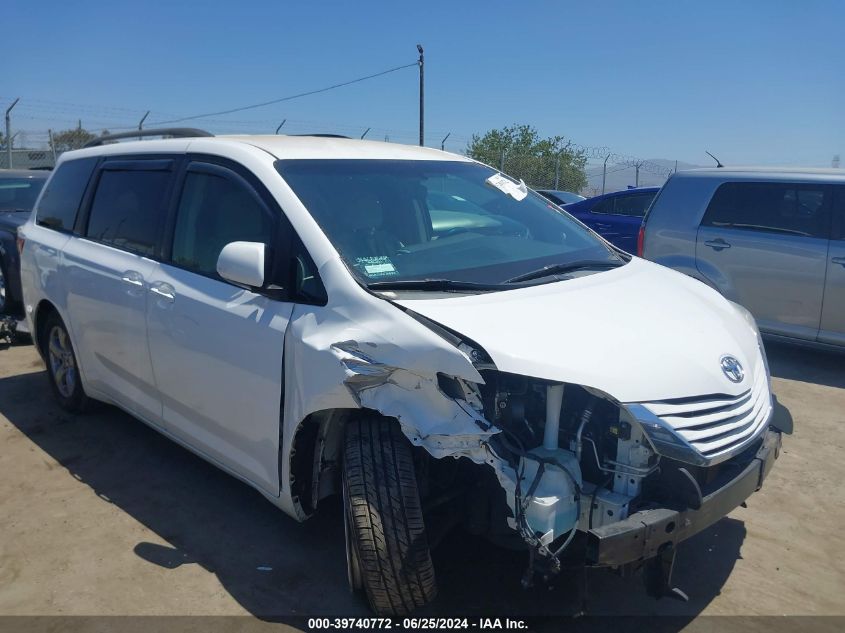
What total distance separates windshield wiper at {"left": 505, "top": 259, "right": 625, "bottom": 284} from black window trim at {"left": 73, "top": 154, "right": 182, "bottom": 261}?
194 centimetres

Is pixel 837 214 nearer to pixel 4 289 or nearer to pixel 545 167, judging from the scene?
pixel 4 289

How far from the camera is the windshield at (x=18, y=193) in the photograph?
7.99m

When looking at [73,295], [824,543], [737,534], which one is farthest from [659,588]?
[73,295]

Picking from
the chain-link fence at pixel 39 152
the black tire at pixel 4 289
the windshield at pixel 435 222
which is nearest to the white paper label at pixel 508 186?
the windshield at pixel 435 222

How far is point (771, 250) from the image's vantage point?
6.26 m

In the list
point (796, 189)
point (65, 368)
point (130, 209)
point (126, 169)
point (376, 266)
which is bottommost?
point (65, 368)

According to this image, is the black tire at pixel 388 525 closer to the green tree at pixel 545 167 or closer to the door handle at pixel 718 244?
the door handle at pixel 718 244

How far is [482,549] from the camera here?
130 inches

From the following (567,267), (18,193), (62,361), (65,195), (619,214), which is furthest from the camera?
(619,214)

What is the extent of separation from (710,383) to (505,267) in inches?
39.6

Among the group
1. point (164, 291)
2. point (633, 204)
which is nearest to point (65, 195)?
point (164, 291)

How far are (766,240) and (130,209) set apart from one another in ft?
17.1

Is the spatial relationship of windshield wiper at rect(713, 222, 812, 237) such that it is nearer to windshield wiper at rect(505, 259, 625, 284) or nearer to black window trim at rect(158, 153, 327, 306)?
windshield wiper at rect(505, 259, 625, 284)

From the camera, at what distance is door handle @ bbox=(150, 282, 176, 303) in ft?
11.5
